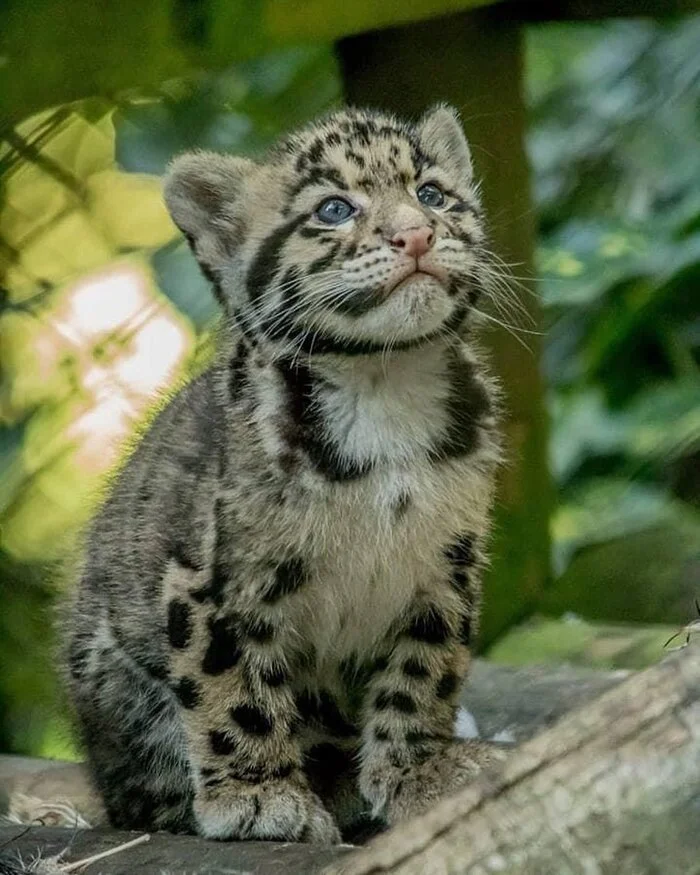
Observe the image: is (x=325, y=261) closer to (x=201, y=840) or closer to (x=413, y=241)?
(x=413, y=241)

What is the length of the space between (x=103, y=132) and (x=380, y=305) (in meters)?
2.11

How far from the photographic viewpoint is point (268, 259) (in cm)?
303

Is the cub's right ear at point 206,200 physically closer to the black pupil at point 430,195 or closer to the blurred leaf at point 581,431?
the black pupil at point 430,195

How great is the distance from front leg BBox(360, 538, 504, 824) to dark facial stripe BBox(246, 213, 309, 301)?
594 millimetres

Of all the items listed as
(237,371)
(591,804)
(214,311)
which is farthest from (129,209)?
(591,804)

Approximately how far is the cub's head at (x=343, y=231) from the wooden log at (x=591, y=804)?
3.74 feet

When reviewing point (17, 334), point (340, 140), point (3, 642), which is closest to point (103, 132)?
point (17, 334)

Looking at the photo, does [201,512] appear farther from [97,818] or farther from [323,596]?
[97,818]

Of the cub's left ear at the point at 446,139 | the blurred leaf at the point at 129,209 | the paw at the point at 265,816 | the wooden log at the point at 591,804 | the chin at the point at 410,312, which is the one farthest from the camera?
the blurred leaf at the point at 129,209

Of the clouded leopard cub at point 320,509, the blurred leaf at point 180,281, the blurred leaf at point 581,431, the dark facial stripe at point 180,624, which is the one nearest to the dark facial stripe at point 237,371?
the clouded leopard cub at point 320,509

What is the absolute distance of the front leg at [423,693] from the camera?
3.04 meters

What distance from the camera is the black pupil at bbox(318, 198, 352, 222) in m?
2.95

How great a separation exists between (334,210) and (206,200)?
33cm

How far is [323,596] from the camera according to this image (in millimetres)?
2963
